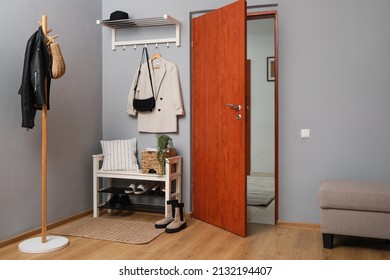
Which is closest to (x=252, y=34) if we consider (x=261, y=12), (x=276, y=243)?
(x=261, y=12)

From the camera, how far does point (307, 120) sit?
3609 millimetres

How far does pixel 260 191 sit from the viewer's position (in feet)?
17.9

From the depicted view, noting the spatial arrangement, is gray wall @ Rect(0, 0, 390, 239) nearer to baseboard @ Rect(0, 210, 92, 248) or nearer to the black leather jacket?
baseboard @ Rect(0, 210, 92, 248)

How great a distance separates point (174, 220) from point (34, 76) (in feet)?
5.36

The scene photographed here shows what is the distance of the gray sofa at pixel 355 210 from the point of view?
2.88 m

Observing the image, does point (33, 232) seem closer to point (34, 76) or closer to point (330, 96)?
point (34, 76)

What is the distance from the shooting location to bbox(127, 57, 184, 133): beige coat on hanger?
4027 millimetres

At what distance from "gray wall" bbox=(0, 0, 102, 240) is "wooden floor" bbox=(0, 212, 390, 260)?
43cm

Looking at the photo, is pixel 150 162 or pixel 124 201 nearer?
pixel 150 162

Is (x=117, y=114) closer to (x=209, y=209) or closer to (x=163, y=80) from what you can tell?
(x=163, y=80)

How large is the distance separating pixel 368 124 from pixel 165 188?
6.10 ft

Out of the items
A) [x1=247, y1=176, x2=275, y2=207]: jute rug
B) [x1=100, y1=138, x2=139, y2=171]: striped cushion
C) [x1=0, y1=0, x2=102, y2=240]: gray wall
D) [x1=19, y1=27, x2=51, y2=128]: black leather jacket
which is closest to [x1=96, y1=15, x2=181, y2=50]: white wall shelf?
[x1=0, y1=0, x2=102, y2=240]: gray wall

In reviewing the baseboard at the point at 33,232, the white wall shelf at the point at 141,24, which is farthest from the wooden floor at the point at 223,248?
the white wall shelf at the point at 141,24

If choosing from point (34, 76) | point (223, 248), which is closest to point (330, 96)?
point (223, 248)
